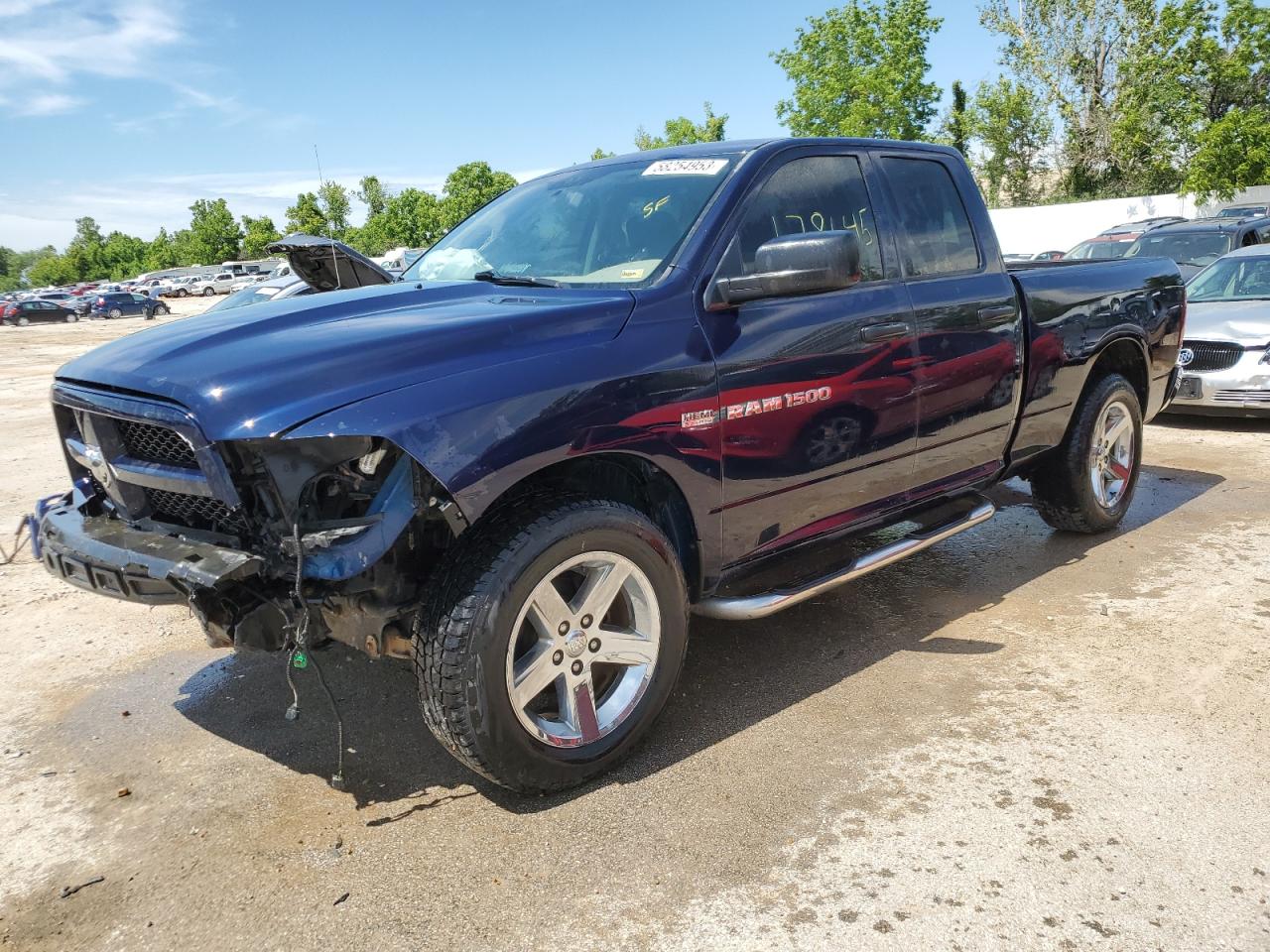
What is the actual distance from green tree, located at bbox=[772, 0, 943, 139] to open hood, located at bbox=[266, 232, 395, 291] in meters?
37.8

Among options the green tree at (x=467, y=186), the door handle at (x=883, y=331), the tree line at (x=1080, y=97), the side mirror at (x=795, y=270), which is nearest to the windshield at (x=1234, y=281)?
the door handle at (x=883, y=331)

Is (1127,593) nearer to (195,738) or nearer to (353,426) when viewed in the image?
(353,426)

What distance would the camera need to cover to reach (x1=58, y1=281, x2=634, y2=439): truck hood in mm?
2492

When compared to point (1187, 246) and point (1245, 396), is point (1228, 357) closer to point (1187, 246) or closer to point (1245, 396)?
point (1245, 396)

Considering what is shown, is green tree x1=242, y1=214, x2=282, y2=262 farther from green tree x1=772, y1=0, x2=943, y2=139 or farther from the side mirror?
the side mirror

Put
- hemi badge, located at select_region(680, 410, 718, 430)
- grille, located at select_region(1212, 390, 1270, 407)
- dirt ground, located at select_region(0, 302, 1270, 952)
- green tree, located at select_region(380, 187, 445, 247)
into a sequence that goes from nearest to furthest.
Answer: dirt ground, located at select_region(0, 302, 1270, 952)
hemi badge, located at select_region(680, 410, 718, 430)
grille, located at select_region(1212, 390, 1270, 407)
green tree, located at select_region(380, 187, 445, 247)

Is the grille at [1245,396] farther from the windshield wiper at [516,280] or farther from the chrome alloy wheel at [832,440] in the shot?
the windshield wiper at [516,280]

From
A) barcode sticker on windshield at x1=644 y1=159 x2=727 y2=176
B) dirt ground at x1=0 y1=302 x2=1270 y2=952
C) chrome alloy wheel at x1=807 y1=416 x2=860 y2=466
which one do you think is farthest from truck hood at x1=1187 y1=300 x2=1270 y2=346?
barcode sticker on windshield at x1=644 y1=159 x2=727 y2=176

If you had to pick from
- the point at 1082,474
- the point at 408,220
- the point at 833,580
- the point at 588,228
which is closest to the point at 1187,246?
the point at 1082,474

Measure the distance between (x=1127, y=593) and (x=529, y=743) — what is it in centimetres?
324

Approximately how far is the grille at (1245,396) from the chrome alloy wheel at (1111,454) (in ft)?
11.3

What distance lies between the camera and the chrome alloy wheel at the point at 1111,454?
522cm

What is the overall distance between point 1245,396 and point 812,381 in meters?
6.51

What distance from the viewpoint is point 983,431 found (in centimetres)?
431
